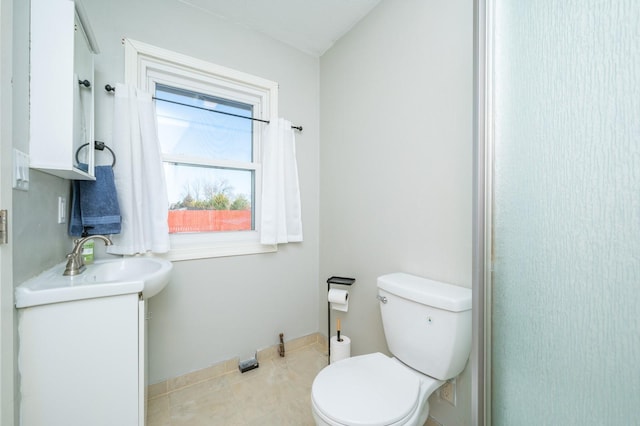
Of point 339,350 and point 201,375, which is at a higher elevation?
point 339,350

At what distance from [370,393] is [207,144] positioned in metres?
1.76

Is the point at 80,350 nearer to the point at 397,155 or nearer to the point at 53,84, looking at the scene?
the point at 53,84

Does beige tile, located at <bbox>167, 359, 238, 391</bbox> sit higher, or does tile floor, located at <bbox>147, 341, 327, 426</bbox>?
beige tile, located at <bbox>167, 359, 238, 391</bbox>

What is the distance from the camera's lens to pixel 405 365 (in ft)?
3.94

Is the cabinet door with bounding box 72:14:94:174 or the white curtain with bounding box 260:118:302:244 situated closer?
the cabinet door with bounding box 72:14:94:174

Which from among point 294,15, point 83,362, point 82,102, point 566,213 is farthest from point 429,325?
point 294,15

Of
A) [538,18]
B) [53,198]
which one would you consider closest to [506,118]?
[538,18]

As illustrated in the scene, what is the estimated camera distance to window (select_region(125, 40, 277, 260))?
1620 millimetres

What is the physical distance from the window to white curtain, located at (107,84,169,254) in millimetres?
129

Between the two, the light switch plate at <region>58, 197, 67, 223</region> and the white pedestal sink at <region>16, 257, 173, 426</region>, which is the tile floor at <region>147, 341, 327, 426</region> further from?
the light switch plate at <region>58, 197, 67, 223</region>

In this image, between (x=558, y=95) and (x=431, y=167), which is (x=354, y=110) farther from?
(x=558, y=95)

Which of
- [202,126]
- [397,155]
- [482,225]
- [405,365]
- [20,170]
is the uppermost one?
[202,126]

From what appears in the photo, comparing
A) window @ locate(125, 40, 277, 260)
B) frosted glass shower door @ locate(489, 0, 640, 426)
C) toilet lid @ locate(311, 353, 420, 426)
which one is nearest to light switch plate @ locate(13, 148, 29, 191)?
window @ locate(125, 40, 277, 260)

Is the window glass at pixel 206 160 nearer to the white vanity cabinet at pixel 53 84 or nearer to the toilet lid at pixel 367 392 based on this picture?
the white vanity cabinet at pixel 53 84
